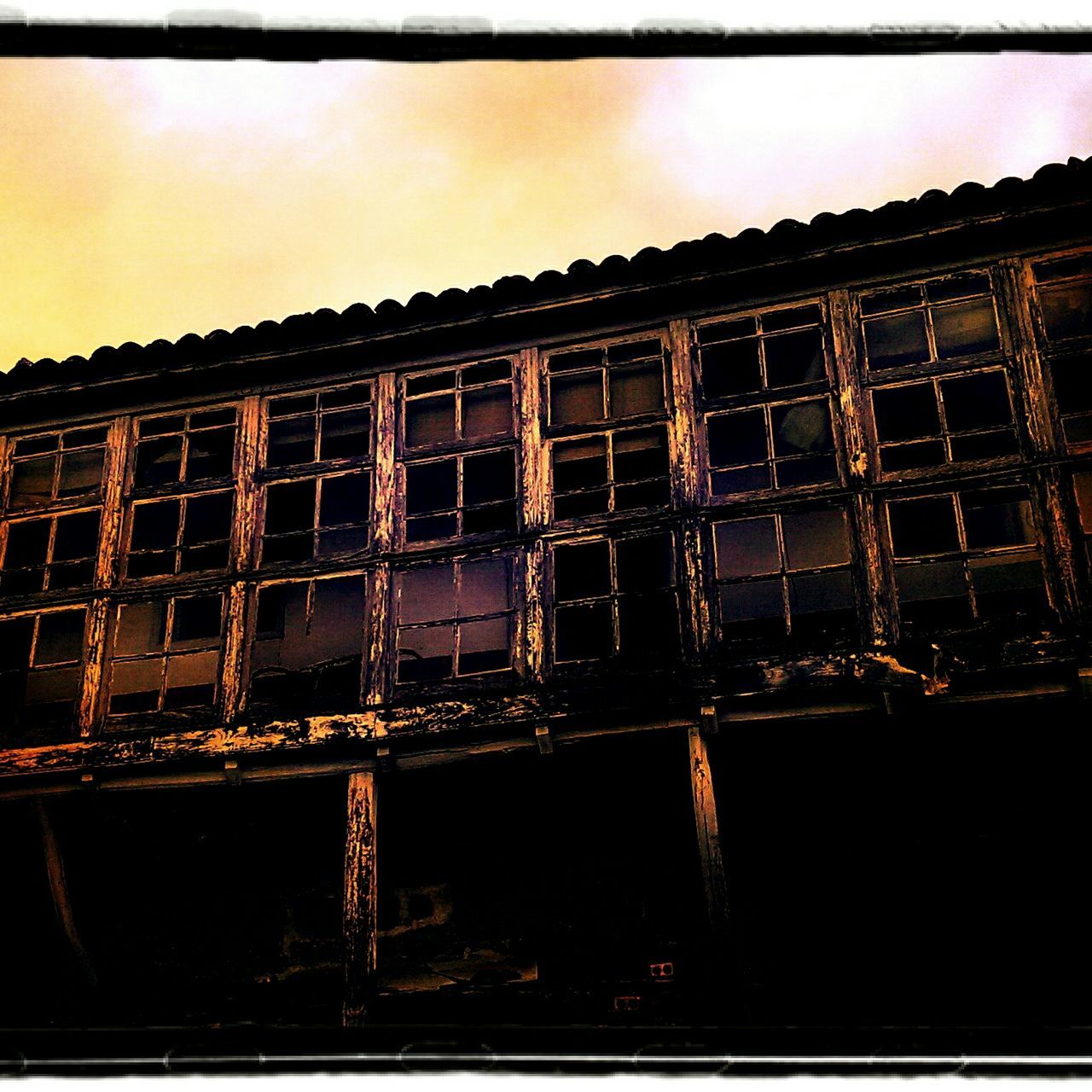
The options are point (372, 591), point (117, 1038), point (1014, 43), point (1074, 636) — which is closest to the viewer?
point (1014, 43)

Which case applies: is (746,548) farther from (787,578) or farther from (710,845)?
(710,845)

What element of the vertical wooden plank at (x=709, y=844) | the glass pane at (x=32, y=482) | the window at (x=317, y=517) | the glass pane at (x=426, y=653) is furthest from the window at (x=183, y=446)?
the vertical wooden plank at (x=709, y=844)

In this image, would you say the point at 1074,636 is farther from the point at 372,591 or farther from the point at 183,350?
the point at 183,350

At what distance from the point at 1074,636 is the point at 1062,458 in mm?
1302

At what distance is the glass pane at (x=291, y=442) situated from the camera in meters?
10.6

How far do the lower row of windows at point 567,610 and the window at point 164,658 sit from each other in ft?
0.03

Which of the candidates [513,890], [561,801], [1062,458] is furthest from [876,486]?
[513,890]

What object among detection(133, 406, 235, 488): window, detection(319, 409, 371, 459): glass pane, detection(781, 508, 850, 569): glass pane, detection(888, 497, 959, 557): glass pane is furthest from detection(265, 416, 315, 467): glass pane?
detection(888, 497, 959, 557): glass pane

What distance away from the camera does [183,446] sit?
1084 cm

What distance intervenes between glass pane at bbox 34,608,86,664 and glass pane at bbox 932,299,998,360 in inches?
279

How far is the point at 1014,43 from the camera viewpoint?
305 centimetres

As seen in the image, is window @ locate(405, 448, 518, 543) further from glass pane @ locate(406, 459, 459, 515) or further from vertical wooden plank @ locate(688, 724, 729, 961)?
vertical wooden plank @ locate(688, 724, 729, 961)

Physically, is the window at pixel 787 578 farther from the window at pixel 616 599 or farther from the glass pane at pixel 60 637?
the glass pane at pixel 60 637

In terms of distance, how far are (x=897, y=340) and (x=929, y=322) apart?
27 centimetres
